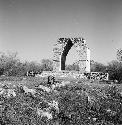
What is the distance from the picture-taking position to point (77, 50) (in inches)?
1123

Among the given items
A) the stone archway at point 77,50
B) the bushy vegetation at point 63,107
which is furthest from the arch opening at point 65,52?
the bushy vegetation at point 63,107

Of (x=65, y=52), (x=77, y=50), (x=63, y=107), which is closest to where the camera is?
(x=63, y=107)

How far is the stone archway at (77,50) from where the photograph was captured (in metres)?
28.3

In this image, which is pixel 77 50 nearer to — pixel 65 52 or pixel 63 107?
pixel 65 52

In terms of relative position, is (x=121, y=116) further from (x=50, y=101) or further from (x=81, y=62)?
(x=81, y=62)

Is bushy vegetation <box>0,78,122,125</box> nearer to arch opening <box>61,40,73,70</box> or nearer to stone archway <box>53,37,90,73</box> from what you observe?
stone archway <box>53,37,90,73</box>

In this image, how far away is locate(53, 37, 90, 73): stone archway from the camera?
1116 inches

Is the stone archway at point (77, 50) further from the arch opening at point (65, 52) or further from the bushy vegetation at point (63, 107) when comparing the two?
the bushy vegetation at point (63, 107)

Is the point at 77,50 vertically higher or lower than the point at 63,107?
higher

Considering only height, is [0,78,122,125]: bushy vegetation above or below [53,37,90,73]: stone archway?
below

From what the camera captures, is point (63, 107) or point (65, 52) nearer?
point (63, 107)

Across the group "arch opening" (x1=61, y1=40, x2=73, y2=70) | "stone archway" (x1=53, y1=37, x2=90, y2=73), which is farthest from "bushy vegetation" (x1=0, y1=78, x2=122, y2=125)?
"arch opening" (x1=61, y1=40, x2=73, y2=70)

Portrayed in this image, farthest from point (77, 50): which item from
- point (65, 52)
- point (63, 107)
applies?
point (63, 107)

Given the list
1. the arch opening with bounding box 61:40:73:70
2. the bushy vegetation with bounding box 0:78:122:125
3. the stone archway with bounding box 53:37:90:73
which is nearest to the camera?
the bushy vegetation with bounding box 0:78:122:125
